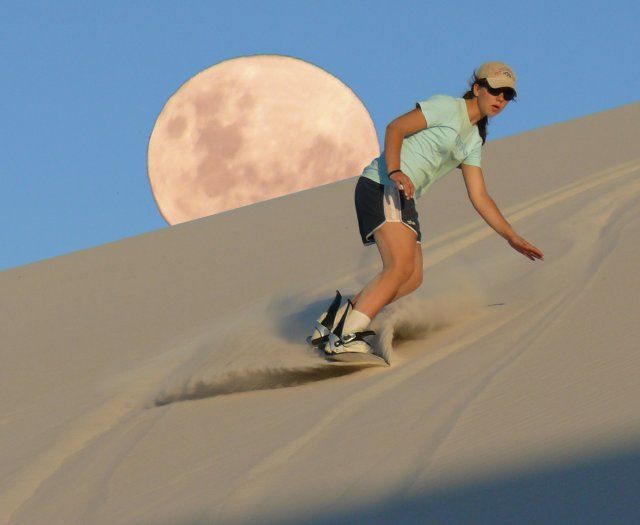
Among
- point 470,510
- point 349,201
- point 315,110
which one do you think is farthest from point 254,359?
point 315,110

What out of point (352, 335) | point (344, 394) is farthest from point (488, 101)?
point (344, 394)

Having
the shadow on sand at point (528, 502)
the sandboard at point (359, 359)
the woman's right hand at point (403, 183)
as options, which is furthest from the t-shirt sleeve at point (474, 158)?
the shadow on sand at point (528, 502)

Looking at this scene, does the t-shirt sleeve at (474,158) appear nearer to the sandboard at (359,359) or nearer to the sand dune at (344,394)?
the sand dune at (344,394)

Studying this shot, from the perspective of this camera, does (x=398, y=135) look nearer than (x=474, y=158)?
Yes

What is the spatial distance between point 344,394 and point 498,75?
139 cm

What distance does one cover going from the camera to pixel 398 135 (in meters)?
4.92

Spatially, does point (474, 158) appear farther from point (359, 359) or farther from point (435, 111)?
point (359, 359)

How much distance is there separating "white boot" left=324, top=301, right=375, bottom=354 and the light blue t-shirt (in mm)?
539

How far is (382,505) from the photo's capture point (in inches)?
124

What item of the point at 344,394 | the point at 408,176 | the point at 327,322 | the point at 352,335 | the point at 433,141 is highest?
the point at 433,141

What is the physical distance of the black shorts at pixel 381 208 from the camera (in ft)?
16.4

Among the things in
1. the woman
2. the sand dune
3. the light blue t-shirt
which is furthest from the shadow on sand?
the light blue t-shirt

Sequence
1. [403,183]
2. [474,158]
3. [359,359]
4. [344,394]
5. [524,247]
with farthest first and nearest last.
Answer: [474,158]
[524,247]
[359,359]
[403,183]
[344,394]

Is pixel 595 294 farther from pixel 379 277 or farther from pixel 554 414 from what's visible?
pixel 554 414
